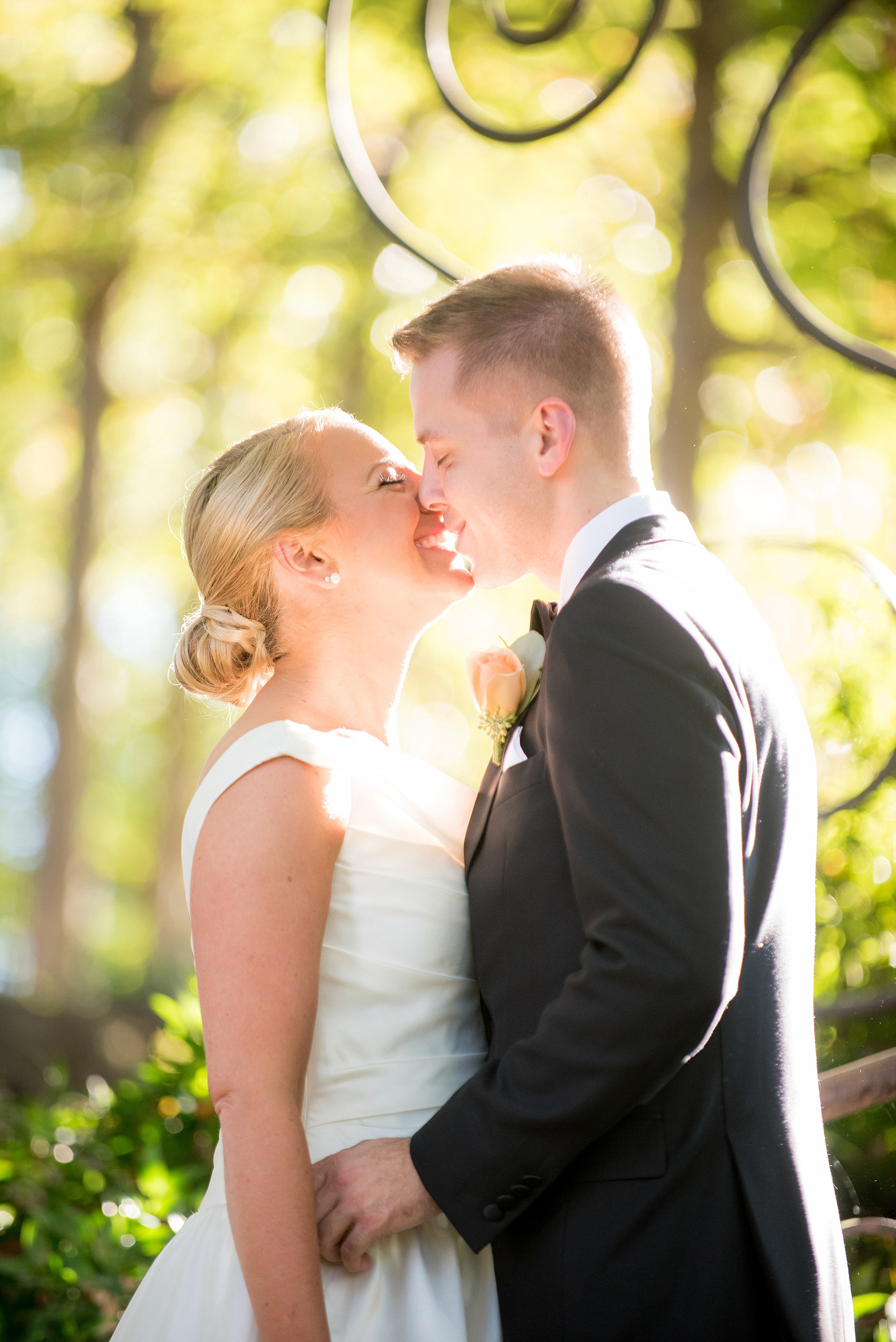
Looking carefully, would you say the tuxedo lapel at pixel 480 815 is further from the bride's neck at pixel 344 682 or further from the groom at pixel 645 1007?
the bride's neck at pixel 344 682

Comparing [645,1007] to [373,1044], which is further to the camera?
[373,1044]

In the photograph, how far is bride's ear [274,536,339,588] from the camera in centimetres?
238

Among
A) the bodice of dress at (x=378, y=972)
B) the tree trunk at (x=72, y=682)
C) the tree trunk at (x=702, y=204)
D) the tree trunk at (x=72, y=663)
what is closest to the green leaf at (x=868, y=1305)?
the bodice of dress at (x=378, y=972)

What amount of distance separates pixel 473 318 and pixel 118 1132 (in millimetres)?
3384

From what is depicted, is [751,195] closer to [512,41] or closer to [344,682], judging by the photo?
[512,41]

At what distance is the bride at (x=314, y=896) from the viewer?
69.9 inches

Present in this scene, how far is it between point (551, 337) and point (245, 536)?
81 cm

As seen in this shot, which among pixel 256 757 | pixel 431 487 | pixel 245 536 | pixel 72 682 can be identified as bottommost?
pixel 72 682

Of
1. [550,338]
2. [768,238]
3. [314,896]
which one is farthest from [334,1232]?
[768,238]

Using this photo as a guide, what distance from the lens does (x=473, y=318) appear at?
215cm

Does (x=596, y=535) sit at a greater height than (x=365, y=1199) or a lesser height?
greater

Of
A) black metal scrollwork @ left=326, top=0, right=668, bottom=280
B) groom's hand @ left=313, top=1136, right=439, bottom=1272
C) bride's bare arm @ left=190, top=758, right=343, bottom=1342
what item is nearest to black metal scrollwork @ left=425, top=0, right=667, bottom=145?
black metal scrollwork @ left=326, top=0, right=668, bottom=280

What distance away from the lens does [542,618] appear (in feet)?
7.45

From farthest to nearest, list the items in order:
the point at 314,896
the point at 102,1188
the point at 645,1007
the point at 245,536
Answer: the point at 102,1188, the point at 245,536, the point at 314,896, the point at 645,1007
